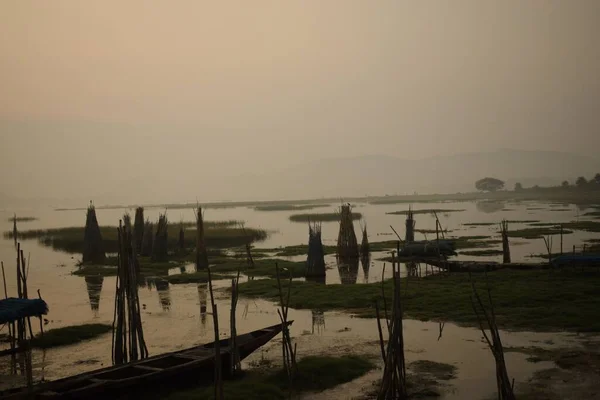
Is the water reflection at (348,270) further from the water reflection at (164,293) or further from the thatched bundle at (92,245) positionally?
the thatched bundle at (92,245)

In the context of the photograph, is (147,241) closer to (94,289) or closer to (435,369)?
(94,289)

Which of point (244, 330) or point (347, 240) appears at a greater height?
point (347, 240)

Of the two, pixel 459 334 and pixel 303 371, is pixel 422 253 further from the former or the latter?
pixel 303 371

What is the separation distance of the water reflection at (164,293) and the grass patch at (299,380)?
7.55 meters

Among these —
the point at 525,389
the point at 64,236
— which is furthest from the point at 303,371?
the point at 64,236

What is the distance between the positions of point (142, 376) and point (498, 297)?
32.2 ft

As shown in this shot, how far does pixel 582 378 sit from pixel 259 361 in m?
5.30

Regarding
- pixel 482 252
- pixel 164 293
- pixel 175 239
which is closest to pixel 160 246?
pixel 175 239

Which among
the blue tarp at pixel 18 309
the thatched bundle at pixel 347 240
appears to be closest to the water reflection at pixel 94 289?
the blue tarp at pixel 18 309

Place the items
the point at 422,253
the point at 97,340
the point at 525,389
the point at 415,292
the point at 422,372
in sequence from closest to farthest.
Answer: the point at 525,389 < the point at 422,372 < the point at 97,340 < the point at 415,292 < the point at 422,253

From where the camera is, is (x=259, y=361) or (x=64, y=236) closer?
(x=259, y=361)

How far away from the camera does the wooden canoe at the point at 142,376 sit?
792 cm

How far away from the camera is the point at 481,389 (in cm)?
892

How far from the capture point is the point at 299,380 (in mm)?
9570
